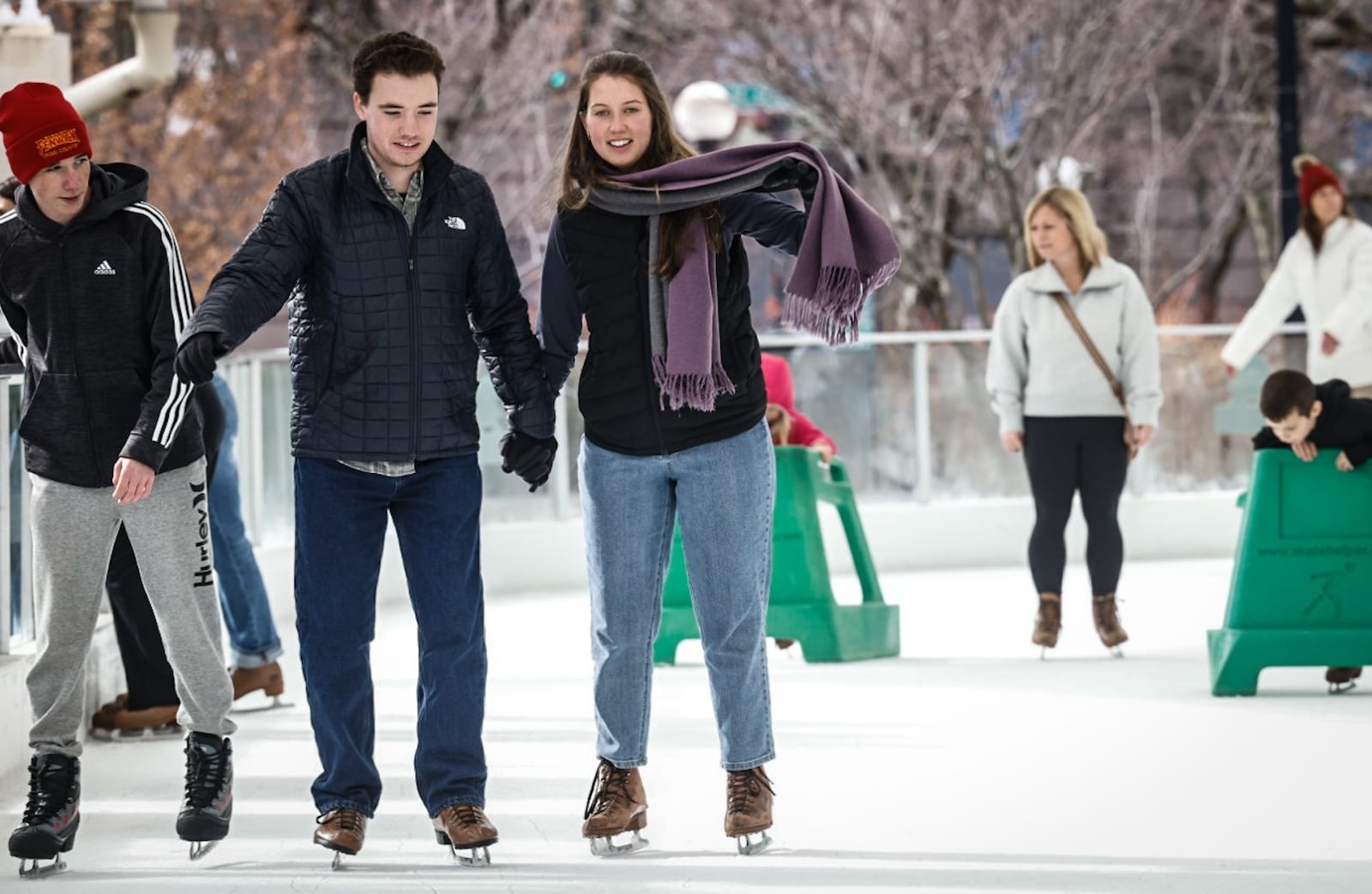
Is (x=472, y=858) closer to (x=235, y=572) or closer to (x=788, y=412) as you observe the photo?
(x=235, y=572)

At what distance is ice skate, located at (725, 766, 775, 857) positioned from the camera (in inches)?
161

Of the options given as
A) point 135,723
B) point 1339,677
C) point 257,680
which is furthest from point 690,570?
point 1339,677

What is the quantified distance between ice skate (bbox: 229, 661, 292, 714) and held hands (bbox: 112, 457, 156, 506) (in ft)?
7.94

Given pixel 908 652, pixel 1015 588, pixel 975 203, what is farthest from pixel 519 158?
pixel 908 652

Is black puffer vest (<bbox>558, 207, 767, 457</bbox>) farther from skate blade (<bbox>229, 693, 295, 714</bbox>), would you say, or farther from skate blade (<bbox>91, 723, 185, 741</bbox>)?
skate blade (<bbox>229, 693, 295, 714</bbox>)

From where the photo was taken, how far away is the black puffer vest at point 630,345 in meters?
4.08

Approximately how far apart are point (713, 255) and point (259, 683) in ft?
9.51

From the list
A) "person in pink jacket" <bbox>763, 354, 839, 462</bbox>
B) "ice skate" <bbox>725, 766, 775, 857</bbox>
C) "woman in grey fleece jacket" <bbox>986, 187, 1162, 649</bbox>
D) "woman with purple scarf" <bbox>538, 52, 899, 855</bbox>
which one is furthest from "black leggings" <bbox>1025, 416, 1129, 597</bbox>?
"ice skate" <bbox>725, 766, 775, 857</bbox>

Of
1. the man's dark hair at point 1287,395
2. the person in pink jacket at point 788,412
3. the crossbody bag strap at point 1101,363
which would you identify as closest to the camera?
the man's dark hair at point 1287,395

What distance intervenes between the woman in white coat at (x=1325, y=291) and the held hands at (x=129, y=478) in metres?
5.43

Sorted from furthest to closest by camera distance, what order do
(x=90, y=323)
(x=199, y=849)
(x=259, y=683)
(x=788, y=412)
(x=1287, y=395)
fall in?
(x=788, y=412), (x=259, y=683), (x=1287, y=395), (x=199, y=849), (x=90, y=323)

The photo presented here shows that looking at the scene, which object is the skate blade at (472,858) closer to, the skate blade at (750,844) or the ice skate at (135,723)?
the skate blade at (750,844)

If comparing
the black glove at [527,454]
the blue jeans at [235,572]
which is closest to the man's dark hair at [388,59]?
the black glove at [527,454]

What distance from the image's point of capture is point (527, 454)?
409 centimetres
